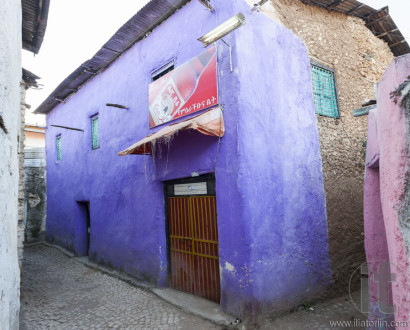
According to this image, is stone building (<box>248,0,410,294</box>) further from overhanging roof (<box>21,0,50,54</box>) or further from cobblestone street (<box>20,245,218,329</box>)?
overhanging roof (<box>21,0,50,54</box>)

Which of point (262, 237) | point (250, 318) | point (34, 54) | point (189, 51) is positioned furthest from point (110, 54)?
point (250, 318)

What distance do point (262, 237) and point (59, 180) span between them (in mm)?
10440

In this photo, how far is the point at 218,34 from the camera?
456 cm

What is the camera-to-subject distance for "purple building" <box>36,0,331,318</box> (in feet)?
16.4

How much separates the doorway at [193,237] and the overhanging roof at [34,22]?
453 cm

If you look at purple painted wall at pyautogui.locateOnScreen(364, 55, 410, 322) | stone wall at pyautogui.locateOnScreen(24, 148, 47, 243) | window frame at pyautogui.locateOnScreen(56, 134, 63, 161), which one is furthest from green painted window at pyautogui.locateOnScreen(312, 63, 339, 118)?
stone wall at pyautogui.locateOnScreen(24, 148, 47, 243)

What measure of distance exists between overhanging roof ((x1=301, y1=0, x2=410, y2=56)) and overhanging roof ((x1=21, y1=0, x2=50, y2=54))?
228 inches

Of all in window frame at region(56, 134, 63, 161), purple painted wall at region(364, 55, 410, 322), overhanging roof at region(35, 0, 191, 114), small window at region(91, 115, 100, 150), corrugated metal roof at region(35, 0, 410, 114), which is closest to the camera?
purple painted wall at region(364, 55, 410, 322)

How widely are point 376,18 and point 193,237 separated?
7.78 m

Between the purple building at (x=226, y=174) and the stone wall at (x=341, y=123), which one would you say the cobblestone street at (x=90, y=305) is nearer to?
the purple building at (x=226, y=174)

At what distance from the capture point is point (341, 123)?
6801 millimetres

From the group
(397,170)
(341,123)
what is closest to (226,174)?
(397,170)

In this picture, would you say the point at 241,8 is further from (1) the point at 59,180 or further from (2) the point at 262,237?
(1) the point at 59,180

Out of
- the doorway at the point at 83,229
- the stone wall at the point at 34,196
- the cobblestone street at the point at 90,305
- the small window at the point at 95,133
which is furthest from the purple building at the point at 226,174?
the stone wall at the point at 34,196
